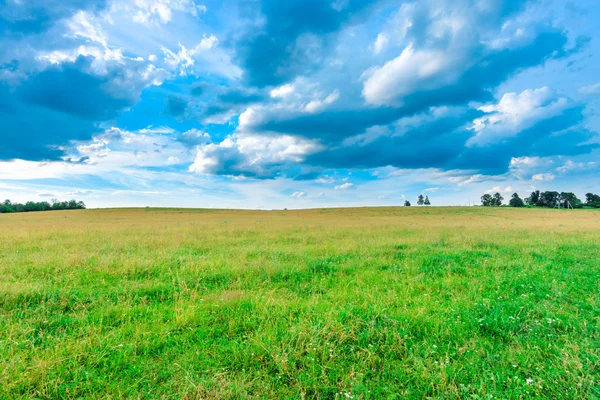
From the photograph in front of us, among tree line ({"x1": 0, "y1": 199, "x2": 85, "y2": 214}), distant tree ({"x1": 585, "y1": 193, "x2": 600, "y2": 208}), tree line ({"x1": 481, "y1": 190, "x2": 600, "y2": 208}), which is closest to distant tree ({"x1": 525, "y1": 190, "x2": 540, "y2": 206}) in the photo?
tree line ({"x1": 481, "y1": 190, "x2": 600, "y2": 208})

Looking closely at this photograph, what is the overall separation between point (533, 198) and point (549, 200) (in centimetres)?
717

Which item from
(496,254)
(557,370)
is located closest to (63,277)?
(557,370)

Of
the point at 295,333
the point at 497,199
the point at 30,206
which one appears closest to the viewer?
the point at 295,333

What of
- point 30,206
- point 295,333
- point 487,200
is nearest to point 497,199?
point 487,200

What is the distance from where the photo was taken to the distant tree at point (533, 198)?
124 m

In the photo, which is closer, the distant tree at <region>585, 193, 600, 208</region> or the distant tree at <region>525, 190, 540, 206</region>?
the distant tree at <region>585, 193, 600, 208</region>

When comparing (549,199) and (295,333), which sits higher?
(549,199)

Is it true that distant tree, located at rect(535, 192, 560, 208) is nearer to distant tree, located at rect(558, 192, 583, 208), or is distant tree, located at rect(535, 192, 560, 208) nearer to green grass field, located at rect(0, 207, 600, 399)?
distant tree, located at rect(558, 192, 583, 208)

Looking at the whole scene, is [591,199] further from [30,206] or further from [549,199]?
[30,206]

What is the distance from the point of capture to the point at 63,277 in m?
7.87

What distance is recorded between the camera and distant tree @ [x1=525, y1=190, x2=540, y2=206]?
406 ft

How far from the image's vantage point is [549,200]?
118 meters

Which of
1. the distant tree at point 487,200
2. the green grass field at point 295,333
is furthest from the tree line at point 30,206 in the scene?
the distant tree at point 487,200

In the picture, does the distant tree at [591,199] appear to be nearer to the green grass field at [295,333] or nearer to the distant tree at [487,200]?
the distant tree at [487,200]
